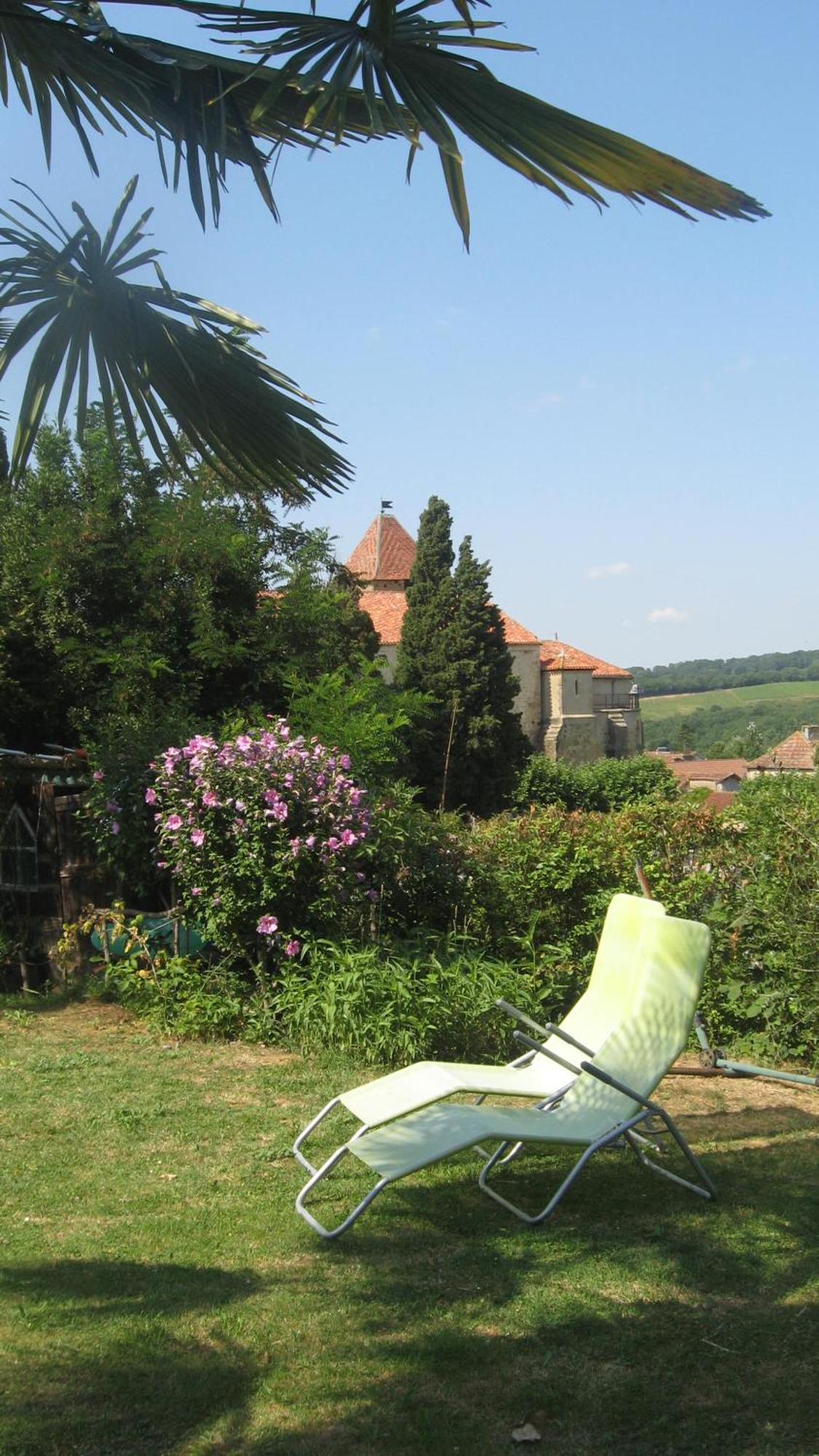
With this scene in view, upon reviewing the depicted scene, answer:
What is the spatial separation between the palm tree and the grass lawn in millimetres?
2581

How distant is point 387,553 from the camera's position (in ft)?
237

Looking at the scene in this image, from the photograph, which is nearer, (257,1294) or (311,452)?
(257,1294)

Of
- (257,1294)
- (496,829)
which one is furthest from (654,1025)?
(496,829)

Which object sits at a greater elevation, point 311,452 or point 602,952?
point 311,452

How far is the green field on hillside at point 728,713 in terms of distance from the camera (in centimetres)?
12950

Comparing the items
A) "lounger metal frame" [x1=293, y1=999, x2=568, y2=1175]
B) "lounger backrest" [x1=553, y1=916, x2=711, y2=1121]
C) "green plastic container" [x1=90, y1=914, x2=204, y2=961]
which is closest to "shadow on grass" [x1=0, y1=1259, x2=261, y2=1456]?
"lounger metal frame" [x1=293, y1=999, x2=568, y2=1175]

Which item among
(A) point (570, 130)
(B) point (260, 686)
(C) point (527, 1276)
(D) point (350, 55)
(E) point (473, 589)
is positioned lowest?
(C) point (527, 1276)

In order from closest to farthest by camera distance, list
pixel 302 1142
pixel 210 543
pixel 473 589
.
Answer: pixel 302 1142
pixel 210 543
pixel 473 589

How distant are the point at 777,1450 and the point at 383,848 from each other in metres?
5.59

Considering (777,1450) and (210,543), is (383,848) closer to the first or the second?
(210,543)

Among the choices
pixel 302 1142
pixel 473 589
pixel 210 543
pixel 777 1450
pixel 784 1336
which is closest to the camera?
pixel 777 1450

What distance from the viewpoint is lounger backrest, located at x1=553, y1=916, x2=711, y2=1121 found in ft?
16.0

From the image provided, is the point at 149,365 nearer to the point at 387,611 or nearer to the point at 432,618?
the point at 432,618

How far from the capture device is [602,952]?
570cm
